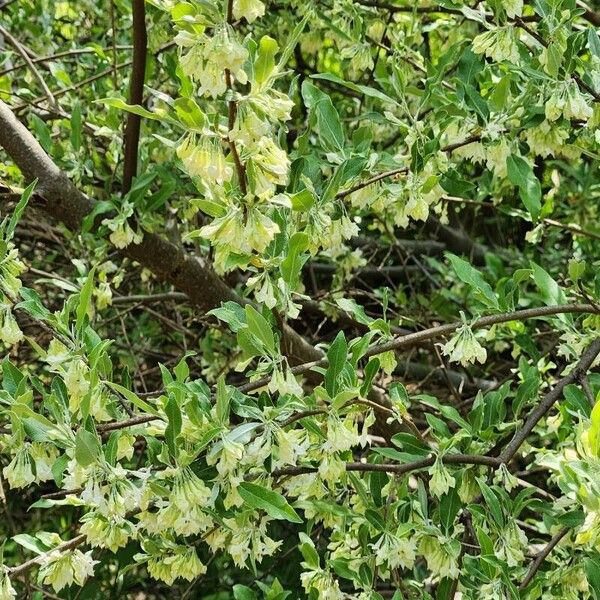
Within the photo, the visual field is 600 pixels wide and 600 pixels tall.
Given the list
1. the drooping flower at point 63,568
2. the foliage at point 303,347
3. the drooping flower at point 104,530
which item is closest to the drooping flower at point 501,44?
the foliage at point 303,347

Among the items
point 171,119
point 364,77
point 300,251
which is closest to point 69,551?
point 300,251

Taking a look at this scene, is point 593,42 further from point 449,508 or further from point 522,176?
point 449,508

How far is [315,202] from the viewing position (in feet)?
4.98

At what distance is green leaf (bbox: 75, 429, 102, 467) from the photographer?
1245 mm

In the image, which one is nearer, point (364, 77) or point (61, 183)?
point (61, 183)

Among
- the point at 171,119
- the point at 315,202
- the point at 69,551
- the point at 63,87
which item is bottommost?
the point at 69,551

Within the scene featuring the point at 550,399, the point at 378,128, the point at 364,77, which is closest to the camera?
the point at 550,399

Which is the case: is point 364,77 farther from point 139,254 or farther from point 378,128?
point 139,254

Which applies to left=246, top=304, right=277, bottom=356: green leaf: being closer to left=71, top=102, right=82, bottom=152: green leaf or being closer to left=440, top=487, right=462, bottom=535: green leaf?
left=440, top=487, right=462, bottom=535: green leaf

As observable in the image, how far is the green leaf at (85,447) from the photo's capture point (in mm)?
1245

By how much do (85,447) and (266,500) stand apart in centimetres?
28

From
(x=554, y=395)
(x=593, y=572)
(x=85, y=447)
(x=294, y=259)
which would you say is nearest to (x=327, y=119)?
(x=294, y=259)

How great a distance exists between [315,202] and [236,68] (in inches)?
18.0

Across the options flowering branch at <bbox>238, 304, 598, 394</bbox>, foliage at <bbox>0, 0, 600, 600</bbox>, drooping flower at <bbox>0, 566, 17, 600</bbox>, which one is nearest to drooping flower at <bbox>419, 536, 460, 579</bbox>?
foliage at <bbox>0, 0, 600, 600</bbox>
